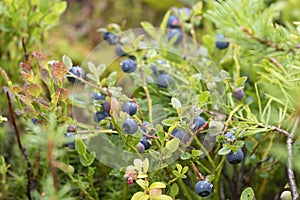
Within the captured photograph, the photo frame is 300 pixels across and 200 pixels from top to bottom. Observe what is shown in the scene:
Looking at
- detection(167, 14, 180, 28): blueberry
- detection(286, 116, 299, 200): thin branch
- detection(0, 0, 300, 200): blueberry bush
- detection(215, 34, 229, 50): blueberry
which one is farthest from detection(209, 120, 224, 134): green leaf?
detection(167, 14, 180, 28): blueberry

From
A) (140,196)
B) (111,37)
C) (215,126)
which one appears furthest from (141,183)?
(111,37)

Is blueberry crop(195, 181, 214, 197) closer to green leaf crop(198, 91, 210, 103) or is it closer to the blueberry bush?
the blueberry bush

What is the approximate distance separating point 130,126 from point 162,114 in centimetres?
20

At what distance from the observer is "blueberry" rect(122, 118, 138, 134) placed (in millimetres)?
580

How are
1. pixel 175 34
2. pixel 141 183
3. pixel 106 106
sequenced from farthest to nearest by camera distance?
pixel 175 34, pixel 106 106, pixel 141 183

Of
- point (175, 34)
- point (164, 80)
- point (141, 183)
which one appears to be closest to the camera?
point (141, 183)

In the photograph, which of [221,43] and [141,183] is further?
[221,43]

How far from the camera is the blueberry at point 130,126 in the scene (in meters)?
0.58

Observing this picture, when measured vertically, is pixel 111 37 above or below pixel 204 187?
above

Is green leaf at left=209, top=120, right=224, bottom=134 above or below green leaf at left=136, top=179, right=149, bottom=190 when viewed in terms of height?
above

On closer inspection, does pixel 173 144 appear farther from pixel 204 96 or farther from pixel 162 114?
pixel 162 114

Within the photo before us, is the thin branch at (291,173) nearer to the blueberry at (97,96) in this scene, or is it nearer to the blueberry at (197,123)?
the blueberry at (197,123)

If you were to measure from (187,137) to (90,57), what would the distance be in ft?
1.74

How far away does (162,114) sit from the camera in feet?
2.53
